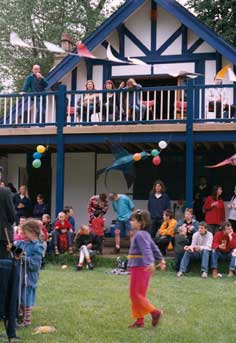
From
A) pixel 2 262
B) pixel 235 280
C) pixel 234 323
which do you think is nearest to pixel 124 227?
pixel 235 280

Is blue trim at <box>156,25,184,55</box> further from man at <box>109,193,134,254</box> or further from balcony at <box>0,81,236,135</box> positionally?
man at <box>109,193,134,254</box>

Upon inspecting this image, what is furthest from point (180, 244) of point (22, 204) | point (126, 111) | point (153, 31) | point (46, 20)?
point (46, 20)

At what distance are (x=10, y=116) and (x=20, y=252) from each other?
8.73 metres

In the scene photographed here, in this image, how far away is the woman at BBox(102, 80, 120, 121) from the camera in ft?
46.1

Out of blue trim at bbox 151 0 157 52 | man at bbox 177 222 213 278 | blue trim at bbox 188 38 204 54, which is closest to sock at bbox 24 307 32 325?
man at bbox 177 222 213 278

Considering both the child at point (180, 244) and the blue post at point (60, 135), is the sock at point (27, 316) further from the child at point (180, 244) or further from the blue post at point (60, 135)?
the blue post at point (60, 135)

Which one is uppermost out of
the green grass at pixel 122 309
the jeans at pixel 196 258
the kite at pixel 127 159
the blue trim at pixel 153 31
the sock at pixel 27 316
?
the blue trim at pixel 153 31

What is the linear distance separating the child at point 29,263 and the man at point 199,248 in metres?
4.95

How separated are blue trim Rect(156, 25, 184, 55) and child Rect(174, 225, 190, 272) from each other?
6.16m

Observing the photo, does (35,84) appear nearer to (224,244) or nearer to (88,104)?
(88,104)

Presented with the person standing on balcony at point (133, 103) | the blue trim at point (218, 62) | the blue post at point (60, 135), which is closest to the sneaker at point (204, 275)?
the person standing on balcony at point (133, 103)

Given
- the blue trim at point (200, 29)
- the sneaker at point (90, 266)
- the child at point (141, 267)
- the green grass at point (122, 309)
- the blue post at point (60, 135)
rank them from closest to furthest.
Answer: the green grass at point (122, 309) → the child at point (141, 267) → the sneaker at point (90, 266) → the blue post at point (60, 135) → the blue trim at point (200, 29)

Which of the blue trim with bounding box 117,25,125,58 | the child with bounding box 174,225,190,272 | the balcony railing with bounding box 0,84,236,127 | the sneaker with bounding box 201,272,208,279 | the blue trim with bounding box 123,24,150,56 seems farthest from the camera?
the blue trim with bounding box 117,25,125,58

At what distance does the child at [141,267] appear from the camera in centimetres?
715
